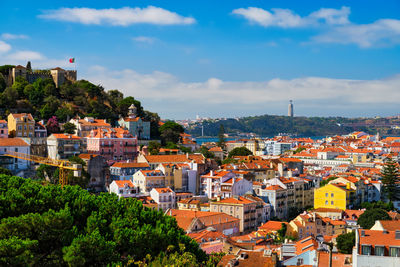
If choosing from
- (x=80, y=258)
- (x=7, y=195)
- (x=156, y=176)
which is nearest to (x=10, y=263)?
(x=80, y=258)

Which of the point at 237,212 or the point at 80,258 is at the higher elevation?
the point at 80,258

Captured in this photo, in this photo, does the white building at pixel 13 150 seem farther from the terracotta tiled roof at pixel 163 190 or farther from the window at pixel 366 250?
the window at pixel 366 250

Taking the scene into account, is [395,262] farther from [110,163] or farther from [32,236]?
[110,163]

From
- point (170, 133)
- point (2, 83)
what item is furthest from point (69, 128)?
point (170, 133)

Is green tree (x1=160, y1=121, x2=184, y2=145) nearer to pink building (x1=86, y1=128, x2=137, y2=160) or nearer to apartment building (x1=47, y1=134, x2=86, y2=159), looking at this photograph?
pink building (x1=86, y1=128, x2=137, y2=160)

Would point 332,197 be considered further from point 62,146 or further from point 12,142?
point 12,142

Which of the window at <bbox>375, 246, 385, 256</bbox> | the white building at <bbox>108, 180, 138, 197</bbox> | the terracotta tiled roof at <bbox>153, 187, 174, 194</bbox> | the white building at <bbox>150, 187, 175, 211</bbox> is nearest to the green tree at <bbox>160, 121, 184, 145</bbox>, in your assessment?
the terracotta tiled roof at <bbox>153, 187, 174, 194</bbox>
